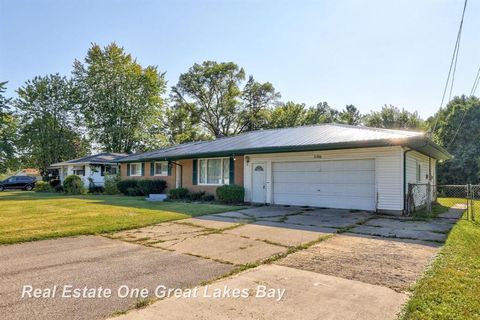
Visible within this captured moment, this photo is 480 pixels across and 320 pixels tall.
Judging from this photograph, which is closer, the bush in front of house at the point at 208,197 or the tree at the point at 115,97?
the bush in front of house at the point at 208,197

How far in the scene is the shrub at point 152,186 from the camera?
18469mm

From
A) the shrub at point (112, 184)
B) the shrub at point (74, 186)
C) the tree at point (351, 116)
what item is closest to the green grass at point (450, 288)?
the shrub at point (112, 184)

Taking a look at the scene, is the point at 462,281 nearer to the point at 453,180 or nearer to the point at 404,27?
the point at 404,27

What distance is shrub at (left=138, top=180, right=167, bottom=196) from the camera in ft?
60.6

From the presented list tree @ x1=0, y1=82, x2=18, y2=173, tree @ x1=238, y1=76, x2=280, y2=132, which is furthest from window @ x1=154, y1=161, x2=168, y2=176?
tree @ x1=238, y1=76, x2=280, y2=132

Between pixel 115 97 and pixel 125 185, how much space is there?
729 inches

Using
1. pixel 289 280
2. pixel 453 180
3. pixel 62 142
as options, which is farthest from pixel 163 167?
pixel 62 142

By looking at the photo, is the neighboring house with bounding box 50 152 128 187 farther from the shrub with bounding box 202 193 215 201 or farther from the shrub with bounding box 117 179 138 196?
the shrub with bounding box 202 193 215 201

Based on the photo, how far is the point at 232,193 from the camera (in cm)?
1377

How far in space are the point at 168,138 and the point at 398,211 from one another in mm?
34781

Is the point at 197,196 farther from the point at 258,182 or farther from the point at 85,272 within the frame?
the point at 85,272

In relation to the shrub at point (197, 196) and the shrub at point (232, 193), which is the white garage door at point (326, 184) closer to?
the shrub at point (232, 193)

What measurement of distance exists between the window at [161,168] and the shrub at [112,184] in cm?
437

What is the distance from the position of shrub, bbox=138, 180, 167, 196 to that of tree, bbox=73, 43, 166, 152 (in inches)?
734
